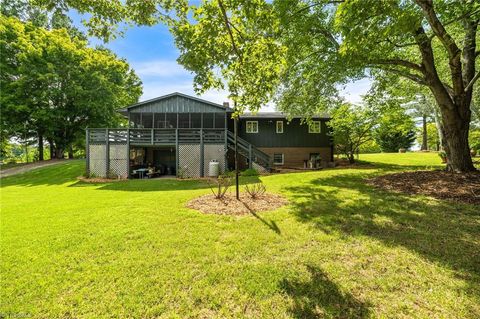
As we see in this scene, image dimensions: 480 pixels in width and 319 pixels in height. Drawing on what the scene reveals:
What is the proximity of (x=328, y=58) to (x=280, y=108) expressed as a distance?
4636 mm

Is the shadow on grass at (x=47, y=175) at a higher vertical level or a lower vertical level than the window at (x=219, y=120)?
lower

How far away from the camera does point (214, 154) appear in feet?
53.1

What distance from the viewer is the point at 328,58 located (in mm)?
10328

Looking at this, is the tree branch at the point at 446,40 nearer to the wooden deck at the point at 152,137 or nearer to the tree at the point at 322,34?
the tree at the point at 322,34

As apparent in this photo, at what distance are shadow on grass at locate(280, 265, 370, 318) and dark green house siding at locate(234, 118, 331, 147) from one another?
57.0ft

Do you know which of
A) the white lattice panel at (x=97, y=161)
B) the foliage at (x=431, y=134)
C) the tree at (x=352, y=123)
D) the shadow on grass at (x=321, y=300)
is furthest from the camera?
the foliage at (x=431, y=134)

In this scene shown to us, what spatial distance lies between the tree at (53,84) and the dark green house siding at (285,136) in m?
17.0

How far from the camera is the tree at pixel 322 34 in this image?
536cm

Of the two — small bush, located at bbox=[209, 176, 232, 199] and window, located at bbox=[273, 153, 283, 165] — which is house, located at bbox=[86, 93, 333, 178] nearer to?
window, located at bbox=[273, 153, 283, 165]

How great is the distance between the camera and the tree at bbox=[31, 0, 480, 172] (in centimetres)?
536

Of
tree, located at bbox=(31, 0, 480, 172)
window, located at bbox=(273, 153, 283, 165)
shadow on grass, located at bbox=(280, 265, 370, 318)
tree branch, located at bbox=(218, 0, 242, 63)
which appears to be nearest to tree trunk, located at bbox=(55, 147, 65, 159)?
window, located at bbox=(273, 153, 283, 165)

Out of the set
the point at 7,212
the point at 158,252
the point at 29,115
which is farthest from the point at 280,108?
the point at 29,115

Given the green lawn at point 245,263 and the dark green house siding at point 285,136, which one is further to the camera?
the dark green house siding at point 285,136

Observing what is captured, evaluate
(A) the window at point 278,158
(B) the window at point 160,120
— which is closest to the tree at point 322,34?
(A) the window at point 278,158
